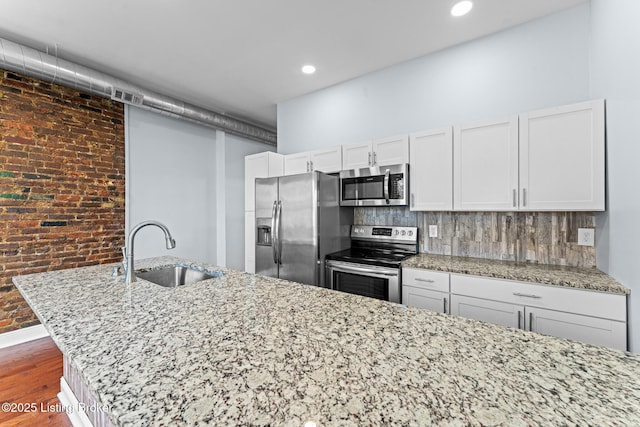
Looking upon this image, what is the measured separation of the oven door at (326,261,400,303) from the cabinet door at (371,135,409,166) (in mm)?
1105

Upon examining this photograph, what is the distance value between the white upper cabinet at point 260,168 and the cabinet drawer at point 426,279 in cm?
213

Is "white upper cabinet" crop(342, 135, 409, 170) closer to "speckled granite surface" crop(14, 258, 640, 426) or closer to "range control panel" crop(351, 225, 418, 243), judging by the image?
"range control panel" crop(351, 225, 418, 243)

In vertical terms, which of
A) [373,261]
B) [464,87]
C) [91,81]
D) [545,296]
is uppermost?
[91,81]

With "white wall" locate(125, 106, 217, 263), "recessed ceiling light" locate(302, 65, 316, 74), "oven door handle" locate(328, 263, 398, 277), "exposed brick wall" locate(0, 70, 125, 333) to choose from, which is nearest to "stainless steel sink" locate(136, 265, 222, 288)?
"oven door handle" locate(328, 263, 398, 277)

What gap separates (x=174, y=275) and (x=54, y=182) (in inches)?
91.7

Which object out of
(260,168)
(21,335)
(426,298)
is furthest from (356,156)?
(21,335)

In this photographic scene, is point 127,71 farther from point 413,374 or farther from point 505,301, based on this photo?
point 505,301

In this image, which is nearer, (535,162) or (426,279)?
(535,162)

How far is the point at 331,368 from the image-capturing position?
0.72 m

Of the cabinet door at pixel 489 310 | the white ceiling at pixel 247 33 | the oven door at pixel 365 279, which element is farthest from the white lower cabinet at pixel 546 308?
the white ceiling at pixel 247 33

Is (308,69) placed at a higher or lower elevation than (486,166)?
higher

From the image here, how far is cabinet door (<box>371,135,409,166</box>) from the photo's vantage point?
282 cm

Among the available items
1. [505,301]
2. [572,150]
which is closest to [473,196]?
[572,150]

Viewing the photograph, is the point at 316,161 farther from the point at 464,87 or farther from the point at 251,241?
the point at 464,87
